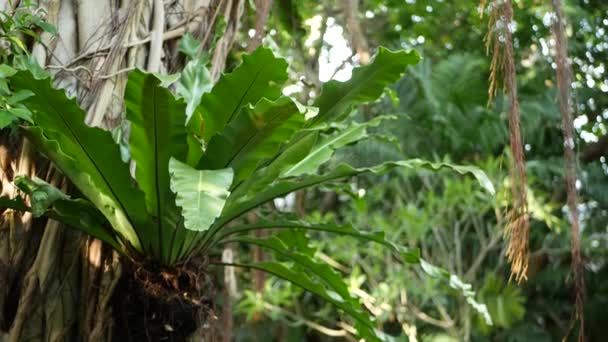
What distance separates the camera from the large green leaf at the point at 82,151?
1497mm

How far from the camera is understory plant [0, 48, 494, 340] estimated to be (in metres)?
1.47

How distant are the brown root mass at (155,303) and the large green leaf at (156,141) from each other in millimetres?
70

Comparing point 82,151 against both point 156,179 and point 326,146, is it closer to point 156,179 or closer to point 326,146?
point 156,179

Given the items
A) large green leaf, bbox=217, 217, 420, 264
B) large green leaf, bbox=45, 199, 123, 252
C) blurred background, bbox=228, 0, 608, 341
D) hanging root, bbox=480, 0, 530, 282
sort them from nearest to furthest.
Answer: hanging root, bbox=480, 0, 530, 282 < large green leaf, bbox=45, 199, 123, 252 < large green leaf, bbox=217, 217, 420, 264 < blurred background, bbox=228, 0, 608, 341

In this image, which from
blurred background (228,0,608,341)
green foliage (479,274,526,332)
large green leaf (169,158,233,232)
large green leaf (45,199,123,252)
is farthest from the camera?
green foliage (479,274,526,332)

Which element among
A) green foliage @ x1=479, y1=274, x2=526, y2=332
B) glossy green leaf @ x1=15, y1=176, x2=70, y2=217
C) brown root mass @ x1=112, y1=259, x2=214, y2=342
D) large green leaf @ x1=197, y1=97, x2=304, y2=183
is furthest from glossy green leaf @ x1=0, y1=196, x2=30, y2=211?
green foliage @ x1=479, y1=274, x2=526, y2=332

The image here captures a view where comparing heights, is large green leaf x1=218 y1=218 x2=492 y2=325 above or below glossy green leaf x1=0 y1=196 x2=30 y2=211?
below

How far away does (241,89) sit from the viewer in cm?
155

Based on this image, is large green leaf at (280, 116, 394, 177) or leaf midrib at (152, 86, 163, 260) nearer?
leaf midrib at (152, 86, 163, 260)

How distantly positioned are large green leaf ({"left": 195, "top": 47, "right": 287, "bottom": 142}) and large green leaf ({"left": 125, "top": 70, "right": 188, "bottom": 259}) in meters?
0.07

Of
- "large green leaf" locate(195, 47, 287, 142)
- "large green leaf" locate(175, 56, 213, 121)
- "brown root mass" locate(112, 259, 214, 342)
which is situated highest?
"large green leaf" locate(175, 56, 213, 121)

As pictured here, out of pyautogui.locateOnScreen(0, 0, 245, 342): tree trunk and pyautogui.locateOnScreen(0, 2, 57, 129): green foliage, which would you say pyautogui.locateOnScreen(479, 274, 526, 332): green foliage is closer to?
pyautogui.locateOnScreen(0, 0, 245, 342): tree trunk

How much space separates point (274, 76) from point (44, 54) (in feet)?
1.95

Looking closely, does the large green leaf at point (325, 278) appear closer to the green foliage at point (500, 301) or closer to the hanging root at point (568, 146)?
the hanging root at point (568, 146)
